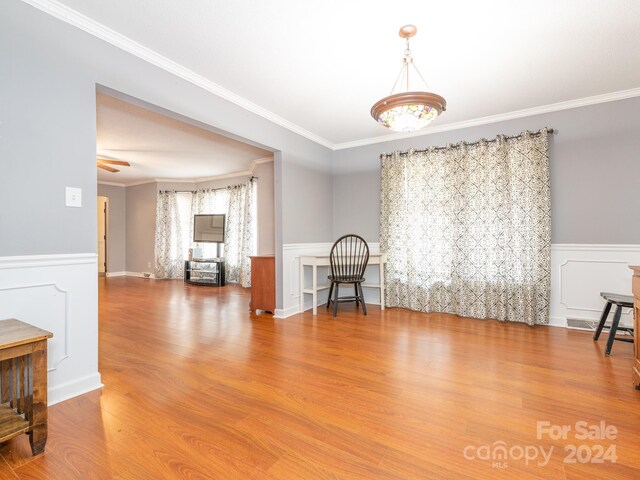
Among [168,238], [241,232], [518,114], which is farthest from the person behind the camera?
[168,238]

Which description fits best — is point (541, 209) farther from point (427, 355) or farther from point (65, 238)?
point (65, 238)

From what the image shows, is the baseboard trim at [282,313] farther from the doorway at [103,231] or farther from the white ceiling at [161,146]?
the doorway at [103,231]

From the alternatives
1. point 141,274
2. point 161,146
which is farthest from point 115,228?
point 161,146

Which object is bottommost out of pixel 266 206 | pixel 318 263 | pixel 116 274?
pixel 116 274

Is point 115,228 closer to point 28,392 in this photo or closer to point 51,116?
point 51,116

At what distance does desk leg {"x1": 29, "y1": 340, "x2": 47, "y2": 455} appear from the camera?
4.58 ft

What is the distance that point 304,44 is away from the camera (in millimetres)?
2326

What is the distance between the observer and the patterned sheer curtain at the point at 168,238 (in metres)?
7.38

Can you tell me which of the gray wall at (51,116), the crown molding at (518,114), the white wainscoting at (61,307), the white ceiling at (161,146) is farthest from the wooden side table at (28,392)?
the crown molding at (518,114)

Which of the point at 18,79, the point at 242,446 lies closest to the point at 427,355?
→ the point at 242,446

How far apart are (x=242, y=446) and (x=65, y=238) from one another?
162 centimetres

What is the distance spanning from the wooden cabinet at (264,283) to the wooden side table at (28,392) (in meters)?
2.58

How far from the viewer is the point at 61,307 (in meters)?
1.89

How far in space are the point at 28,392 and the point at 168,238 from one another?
639cm
